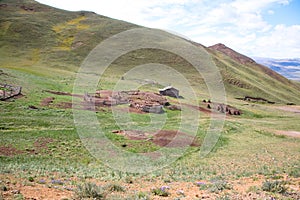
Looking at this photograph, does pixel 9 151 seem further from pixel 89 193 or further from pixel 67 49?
pixel 67 49

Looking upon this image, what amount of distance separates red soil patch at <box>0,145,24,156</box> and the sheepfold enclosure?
1276cm

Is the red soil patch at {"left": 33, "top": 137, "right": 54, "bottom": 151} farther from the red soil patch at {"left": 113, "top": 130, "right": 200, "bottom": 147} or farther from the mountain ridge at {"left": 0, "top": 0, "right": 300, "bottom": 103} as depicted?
the mountain ridge at {"left": 0, "top": 0, "right": 300, "bottom": 103}

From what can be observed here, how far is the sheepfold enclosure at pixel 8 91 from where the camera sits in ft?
103

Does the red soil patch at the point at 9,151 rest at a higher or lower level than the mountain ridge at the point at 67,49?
lower

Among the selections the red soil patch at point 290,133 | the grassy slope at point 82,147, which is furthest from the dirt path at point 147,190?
the red soil patch at point 290,133

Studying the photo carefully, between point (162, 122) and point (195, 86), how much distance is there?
41055 mm

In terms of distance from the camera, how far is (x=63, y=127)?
25906 millimetres

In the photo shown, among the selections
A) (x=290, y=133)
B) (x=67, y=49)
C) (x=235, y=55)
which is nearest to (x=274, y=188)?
(x=290, y=133)

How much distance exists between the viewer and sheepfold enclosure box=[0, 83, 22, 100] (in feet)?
103

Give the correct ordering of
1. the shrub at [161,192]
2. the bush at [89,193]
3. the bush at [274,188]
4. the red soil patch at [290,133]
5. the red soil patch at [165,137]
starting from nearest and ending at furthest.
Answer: the bush at [89,193], the shrub at [161,192], the bush at [274,188], the red soil patch at [165,137], the red soil patch at [290,133]

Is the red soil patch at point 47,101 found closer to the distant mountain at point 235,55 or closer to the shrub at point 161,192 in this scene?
the shrub at point 161,192

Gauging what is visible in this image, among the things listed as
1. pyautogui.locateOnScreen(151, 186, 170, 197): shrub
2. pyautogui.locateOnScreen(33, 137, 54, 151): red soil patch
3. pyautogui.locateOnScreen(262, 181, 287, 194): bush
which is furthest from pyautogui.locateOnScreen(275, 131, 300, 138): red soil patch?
pyautogui.locateOnScreen(151, 186, 170, 197): shrub

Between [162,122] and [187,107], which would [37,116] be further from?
[187,107]

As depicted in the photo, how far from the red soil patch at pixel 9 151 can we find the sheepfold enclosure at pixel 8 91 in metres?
12.8
